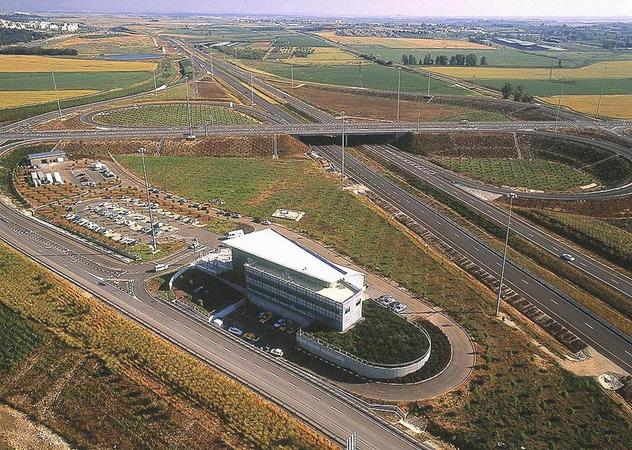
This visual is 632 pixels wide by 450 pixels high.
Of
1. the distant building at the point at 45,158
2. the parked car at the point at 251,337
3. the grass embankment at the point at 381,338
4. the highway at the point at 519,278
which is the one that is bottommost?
the highway at the point at 519,278

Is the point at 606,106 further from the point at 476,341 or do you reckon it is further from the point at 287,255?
the point at 287,255

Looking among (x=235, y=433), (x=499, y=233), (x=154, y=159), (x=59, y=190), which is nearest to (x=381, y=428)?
(x=235, y=433)

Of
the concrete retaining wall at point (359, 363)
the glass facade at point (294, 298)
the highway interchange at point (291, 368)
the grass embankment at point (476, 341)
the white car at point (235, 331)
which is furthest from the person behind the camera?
the white car at point (235, 331)

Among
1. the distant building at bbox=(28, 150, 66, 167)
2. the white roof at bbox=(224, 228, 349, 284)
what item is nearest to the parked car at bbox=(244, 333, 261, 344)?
the white roof at bbox=(224, 228, 349, 284)

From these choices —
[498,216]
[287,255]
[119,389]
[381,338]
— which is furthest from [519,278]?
[119,389]

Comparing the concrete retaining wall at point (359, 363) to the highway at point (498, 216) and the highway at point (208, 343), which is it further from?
the highway at point (498, 216)

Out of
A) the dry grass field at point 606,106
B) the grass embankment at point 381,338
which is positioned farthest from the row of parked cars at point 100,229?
the dry grass field at point 606,106
